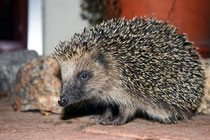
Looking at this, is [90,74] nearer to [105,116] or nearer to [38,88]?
[105,116]

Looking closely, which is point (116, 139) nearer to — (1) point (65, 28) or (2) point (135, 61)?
(2) point (135, 61)

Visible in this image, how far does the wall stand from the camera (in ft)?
17.5

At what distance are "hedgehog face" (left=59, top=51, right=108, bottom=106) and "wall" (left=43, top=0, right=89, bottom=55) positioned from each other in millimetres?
2410

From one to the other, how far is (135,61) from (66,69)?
27.8 inches

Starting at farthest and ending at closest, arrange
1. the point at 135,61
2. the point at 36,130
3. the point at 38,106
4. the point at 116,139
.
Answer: the point at 38,106 < the point at 135,61 < the point at 36,130 < the point at 116,139

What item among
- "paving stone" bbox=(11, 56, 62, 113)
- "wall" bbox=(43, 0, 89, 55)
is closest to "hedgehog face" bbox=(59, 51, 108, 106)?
"paving stone" bbox=(11, 56, 62, 113)

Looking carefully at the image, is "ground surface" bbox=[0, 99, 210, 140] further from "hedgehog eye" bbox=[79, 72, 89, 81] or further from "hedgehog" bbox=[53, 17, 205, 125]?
"hedgehog eye" bbox=[79, 72, 89, 81]

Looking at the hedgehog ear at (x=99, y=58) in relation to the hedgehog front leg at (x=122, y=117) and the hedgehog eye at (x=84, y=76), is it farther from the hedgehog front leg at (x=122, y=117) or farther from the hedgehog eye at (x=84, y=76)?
the hedgehog front leg at (x=122, y=117)

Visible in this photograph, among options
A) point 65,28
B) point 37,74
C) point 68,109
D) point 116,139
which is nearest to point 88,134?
point 116,139

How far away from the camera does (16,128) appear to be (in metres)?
2.72

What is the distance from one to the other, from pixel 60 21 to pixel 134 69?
2.97m

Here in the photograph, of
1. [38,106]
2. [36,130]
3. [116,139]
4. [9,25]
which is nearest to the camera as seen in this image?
[116,139]

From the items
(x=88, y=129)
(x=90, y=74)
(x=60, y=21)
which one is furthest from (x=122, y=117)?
(x=60, y=21)

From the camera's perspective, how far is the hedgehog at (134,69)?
2.83m
